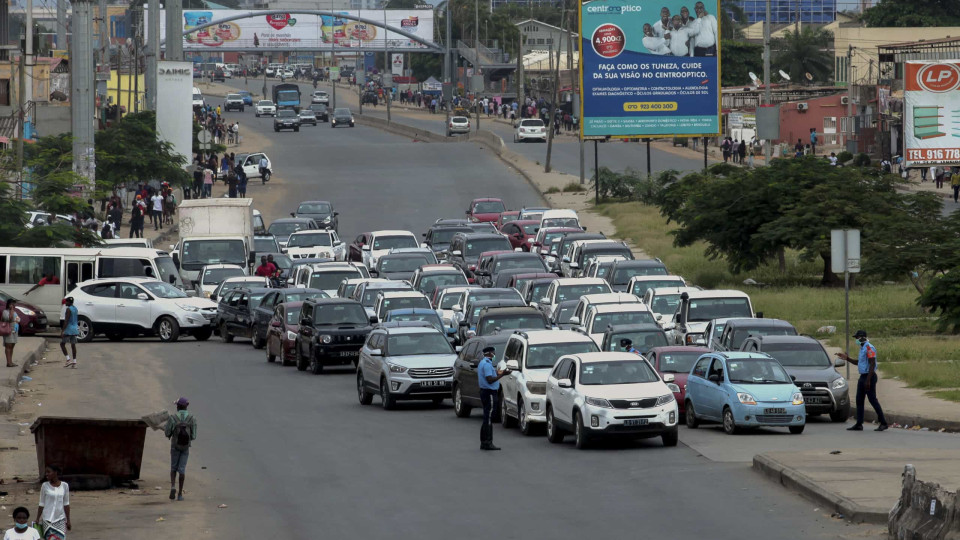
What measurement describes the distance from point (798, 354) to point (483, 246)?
21.8 m

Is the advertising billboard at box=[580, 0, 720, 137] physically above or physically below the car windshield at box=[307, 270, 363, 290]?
above

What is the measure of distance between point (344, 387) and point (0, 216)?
1768 centimetres

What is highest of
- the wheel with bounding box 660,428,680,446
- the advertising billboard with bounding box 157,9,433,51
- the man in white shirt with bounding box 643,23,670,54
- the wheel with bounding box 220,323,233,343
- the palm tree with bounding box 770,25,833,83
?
the advertising billboard with bounding box 157,9,433,51

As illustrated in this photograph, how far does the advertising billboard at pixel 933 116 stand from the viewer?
53.7m

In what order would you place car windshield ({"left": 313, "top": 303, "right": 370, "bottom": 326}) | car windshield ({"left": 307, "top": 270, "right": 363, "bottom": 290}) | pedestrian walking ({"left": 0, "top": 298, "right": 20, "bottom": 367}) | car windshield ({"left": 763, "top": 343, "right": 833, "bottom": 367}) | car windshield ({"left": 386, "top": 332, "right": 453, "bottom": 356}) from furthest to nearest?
car windshield ({"left": 307, "top": 270, "right": 363, "bottom": 290})
car windshield ({"left": 313, "top": 303, "right": 370, "bottom": 326})
pedestrian walking ({"left": 0, "top": 298, "right": 20, "bottom": 367})
car windshield ({"left": 386, "top": 332, "right": 453, "bottom": 356})
car windshield ({"left": 763, "top": 343, "right": 833, "bottom": 367})

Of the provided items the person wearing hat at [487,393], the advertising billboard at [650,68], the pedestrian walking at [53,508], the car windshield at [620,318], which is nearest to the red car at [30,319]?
the car windshield at [620,318]

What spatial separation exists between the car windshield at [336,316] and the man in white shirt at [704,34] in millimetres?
29236

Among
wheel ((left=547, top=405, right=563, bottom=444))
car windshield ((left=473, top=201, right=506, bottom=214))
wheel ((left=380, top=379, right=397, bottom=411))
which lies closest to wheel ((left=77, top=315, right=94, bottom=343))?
wheel ((left=380, top=379, right=397, bottom=411))

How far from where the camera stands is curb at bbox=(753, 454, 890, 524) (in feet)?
49.5

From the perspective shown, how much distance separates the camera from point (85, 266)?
3900cm

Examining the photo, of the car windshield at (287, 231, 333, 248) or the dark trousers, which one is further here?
the car windshield at (287, 231, 333, 248)

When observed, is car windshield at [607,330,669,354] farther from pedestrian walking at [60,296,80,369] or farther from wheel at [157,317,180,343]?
wheel at [157,317,180,343]

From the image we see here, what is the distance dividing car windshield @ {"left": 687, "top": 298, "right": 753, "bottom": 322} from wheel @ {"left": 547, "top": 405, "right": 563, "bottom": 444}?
8422 mm

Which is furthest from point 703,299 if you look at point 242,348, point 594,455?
point 242,348
